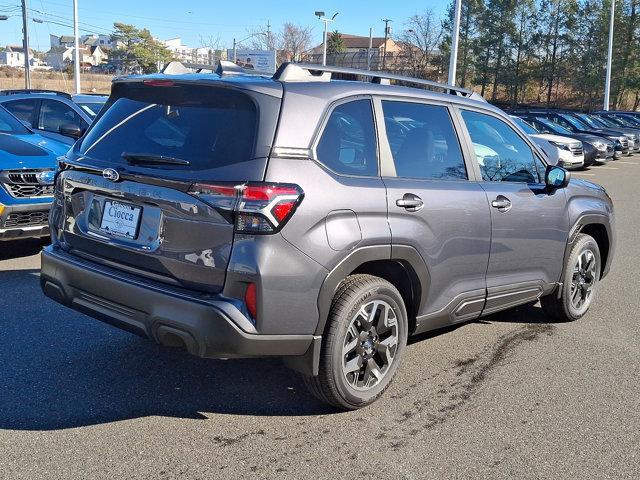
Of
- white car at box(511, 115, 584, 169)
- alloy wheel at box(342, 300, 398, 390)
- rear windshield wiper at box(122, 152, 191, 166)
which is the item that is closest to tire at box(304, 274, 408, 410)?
alloy wheel at box(342, 300, 398, 390)

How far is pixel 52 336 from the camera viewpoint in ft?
15.7

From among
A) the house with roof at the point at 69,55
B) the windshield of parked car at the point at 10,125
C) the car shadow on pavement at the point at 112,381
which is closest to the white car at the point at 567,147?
the windshield of parked car at the point at 10,125

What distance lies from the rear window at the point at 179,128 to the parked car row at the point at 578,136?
50.9 feet

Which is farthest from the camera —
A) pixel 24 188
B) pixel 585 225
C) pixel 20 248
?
pixel 20 248

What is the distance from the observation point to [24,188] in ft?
22.3

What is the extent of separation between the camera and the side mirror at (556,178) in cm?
504

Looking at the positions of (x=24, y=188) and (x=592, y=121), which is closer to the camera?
(x=24, y=188)

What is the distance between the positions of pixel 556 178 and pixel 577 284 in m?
1.15

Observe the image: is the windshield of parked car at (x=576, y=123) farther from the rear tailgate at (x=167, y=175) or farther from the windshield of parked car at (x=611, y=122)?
the rear tailgate at (x=167, y=175)

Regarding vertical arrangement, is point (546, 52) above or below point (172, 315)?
above

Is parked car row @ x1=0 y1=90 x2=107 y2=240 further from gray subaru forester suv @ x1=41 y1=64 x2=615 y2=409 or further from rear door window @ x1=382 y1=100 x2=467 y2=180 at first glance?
rear door window @ x1=382 y1=100 x2=467 y2=180

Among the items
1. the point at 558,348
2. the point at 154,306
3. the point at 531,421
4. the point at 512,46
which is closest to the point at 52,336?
the point at 154,306

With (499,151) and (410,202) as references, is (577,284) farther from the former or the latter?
(410,202)

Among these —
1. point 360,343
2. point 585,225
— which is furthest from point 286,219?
point 585,225
